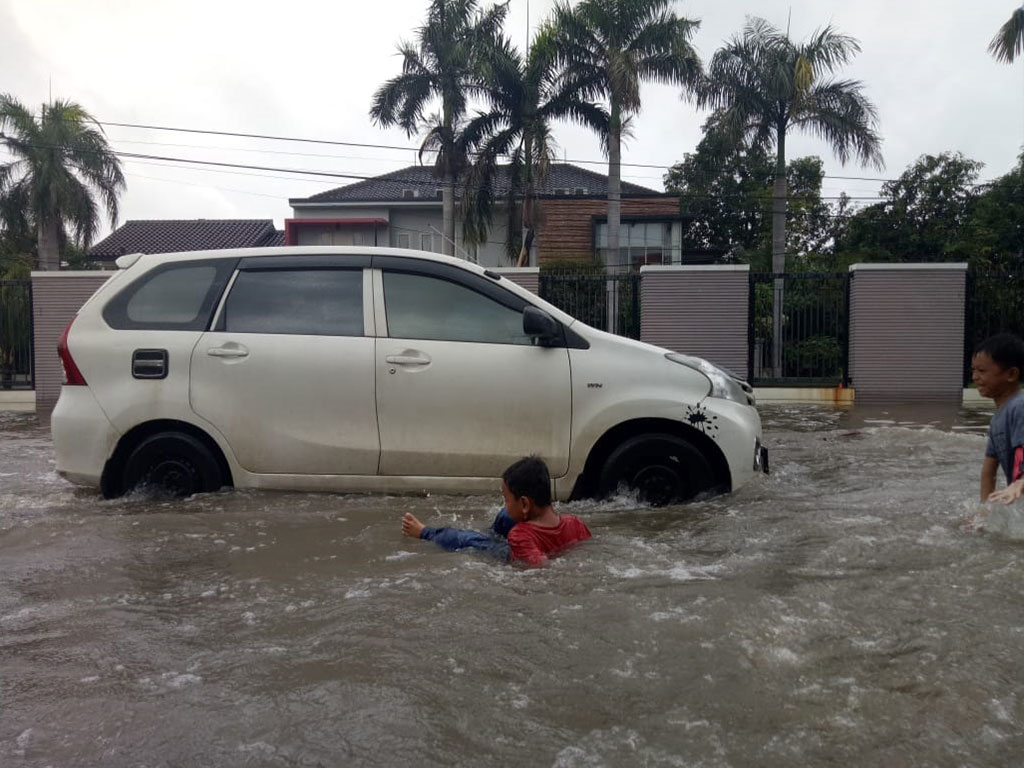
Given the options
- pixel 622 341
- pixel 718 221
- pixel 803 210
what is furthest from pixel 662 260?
pixel 622 341

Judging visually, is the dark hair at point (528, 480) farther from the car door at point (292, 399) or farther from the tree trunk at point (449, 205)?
the tree trunk at point (449, 205)

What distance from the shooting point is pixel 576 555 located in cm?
421

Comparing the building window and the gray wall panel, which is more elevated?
the building window

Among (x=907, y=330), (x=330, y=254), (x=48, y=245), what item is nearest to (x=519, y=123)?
(x=907, y=330)

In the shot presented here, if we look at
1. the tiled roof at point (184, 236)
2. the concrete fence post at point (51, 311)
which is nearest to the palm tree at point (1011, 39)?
the concrete fence post at point (51, 311)

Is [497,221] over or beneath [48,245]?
over

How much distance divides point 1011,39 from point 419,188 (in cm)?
2168

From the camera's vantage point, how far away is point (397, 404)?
532 cm

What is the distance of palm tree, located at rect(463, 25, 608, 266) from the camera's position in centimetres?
2492

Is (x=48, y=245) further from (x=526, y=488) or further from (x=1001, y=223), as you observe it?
(x=526, y=488)

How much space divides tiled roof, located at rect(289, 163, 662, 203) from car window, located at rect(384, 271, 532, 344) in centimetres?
2876

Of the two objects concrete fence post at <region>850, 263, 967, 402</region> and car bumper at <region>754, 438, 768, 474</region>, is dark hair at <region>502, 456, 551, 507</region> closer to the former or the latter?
car bumper at <region>754, 438, 768, 474</region>

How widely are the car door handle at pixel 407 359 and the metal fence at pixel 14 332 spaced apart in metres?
13.0

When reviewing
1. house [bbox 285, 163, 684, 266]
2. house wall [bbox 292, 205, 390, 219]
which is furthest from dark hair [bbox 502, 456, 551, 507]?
house wall [bbox 292, 205, 390, 219]
